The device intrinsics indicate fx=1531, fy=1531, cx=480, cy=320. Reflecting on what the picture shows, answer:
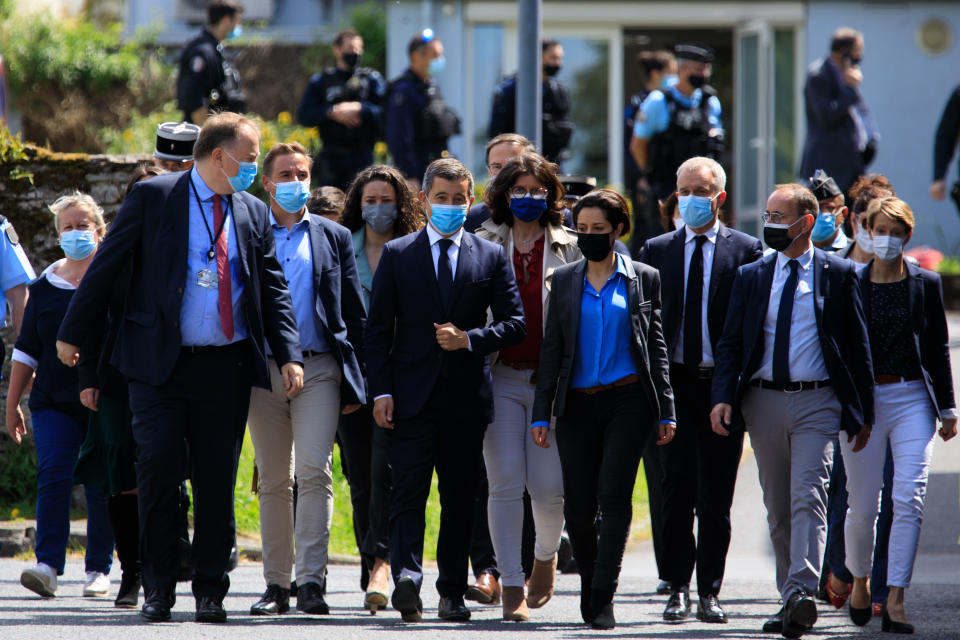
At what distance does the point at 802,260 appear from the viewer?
23.9 feet

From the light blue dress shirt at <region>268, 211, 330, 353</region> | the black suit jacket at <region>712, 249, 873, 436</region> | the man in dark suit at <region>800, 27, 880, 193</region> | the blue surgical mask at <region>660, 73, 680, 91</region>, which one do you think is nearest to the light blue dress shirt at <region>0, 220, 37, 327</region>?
the light blue dress shirt at <region>268, 211, 330, 353</region>

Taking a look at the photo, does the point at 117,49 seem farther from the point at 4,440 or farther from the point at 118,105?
the point at 4,440

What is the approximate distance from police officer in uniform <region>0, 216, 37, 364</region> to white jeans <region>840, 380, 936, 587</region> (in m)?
4.35

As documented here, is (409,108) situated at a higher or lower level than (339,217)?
higher

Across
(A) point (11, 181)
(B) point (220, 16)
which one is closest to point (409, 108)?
(B) point (220, 16)

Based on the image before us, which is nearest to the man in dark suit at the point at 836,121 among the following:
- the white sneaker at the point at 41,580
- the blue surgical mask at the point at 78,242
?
the blue surgical mask at the point at 78,242

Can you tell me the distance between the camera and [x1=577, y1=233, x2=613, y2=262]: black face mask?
7059 mm

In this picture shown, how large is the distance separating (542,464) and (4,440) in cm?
471

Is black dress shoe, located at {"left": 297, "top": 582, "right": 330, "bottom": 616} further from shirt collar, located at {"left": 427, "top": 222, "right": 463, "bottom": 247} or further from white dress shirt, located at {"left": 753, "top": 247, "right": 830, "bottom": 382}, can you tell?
white dress shirt, located at {"left": 753, "top": 247, "right": 830, "bottom": 382}

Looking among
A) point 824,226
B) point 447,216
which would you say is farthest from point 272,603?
point 824,226

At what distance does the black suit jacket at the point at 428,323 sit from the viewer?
697 centimetres

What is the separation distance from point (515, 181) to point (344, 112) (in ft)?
19.5

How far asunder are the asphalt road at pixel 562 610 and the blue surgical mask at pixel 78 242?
1.72 meters

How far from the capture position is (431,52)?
12602mm
